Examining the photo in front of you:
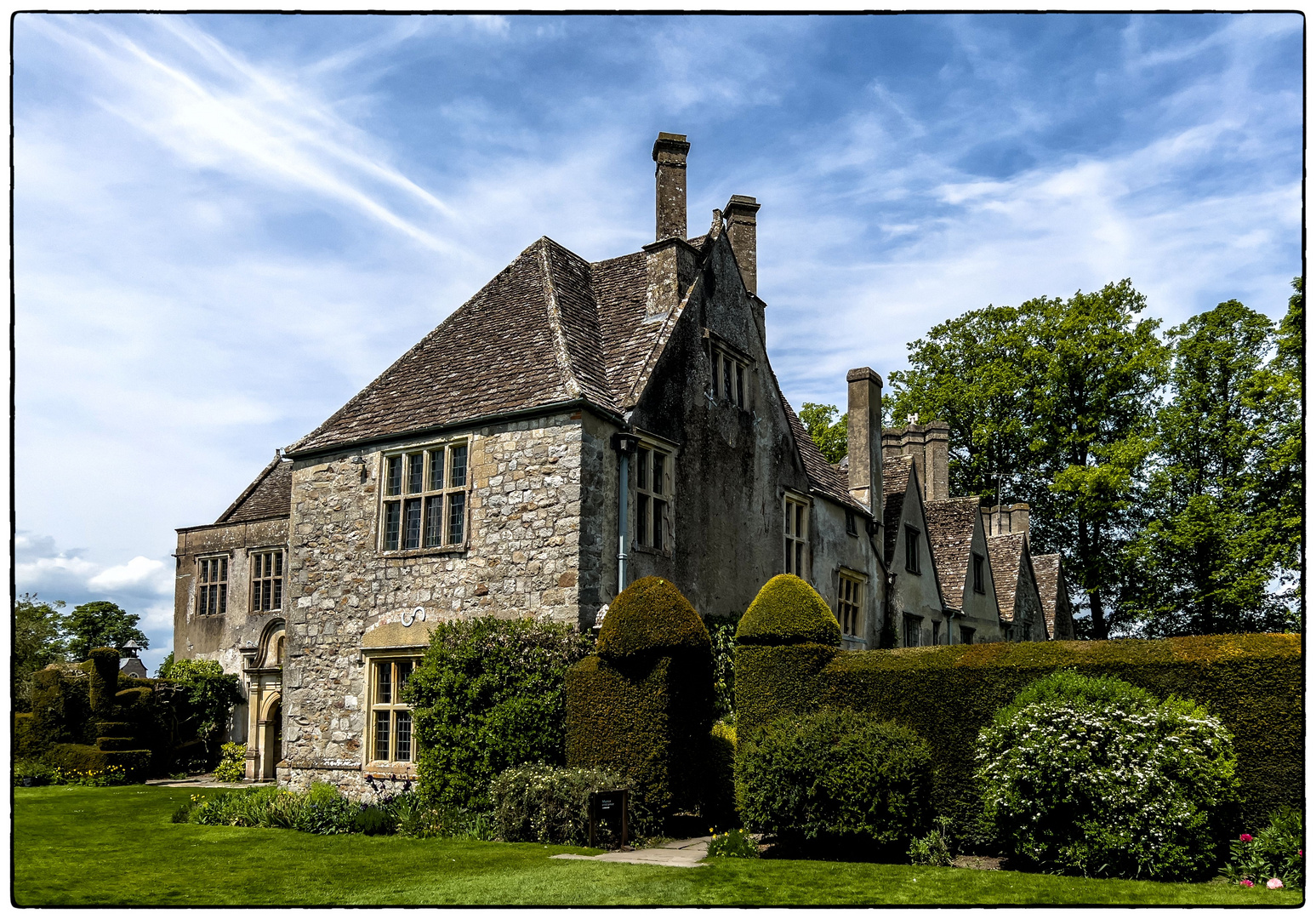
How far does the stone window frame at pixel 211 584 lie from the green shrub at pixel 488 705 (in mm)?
22877

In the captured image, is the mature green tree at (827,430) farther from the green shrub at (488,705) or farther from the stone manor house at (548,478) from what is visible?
the green shrub at (488,705)

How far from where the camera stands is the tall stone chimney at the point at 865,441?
28109 millimetres

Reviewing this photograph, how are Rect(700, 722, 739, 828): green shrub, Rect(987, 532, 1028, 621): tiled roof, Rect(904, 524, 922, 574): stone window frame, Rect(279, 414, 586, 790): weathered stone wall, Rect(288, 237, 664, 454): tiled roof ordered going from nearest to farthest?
1. Rect(700, 722, 739, 828): green shrub
2. Rect(279, 414, 586, 790): weathered stone wall
3. Rect(288, 237, 664, 454): tiled roof
4. Rect(904, 524, 922, 574): stone window frame
5. Rect(987, 532, 1028, 621): tiled roof

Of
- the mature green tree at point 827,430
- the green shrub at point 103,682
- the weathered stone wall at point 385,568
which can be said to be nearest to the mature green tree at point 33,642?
the green shrub at point 103,682

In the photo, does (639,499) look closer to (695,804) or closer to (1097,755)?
(695,804)

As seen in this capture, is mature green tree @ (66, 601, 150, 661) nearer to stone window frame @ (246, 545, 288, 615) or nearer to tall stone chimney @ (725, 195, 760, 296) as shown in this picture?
stone window frame @ (246, 545, 288, 615)

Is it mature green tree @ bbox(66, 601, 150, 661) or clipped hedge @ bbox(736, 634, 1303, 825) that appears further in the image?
mature green tree @ bbox(66, 601, 150, 661)

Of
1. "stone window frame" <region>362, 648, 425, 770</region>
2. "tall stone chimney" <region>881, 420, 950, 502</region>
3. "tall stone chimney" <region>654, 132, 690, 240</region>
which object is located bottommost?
"stone window frame" <region>362, 648, 425, 770</region>

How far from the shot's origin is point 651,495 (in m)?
18.2

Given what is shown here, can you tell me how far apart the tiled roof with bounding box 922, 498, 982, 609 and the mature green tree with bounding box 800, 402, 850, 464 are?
8751 millimetres

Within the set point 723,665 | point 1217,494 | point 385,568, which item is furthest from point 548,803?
point 1217,494

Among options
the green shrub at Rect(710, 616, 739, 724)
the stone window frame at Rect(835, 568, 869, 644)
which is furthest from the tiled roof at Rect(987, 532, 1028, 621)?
the green shrub at Rect(710, 616, 739, 724)

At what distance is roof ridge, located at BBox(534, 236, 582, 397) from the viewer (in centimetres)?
1736

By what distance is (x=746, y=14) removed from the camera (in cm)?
916
